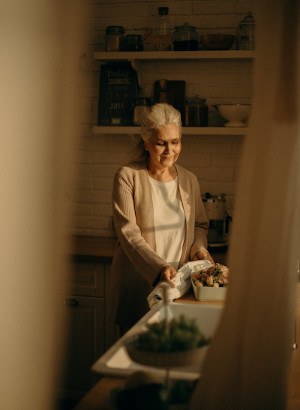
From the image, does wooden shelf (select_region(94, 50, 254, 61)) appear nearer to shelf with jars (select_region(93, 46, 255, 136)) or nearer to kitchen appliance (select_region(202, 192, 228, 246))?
shelf with jars (select_region(93, 46, 255, 136))

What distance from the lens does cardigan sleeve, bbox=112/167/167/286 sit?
8.34 ft

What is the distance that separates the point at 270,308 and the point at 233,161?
112 inches

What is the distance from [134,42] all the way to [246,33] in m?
0.67

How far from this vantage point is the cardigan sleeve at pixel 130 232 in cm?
254

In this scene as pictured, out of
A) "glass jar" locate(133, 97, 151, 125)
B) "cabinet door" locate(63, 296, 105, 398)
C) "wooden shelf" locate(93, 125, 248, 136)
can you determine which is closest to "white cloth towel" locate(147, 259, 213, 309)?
"cabinet door" locate(63, 296, 105, 398)

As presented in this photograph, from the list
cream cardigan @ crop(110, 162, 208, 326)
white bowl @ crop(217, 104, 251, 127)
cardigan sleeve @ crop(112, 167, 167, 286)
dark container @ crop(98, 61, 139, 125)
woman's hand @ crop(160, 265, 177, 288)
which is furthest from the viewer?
dark container @ crop(98, 61, 139, 125)

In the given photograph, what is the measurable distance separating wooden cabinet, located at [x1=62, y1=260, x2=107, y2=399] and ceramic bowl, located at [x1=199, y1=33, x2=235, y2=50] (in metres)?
1.43

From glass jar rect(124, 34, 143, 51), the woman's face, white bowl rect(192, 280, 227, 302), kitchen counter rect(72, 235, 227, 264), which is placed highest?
glass jar rect(124, 34, 143, 51)

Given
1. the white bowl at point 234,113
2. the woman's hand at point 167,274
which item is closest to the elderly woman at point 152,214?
the woman's hand at point 167,274

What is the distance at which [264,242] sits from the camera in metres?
1.13

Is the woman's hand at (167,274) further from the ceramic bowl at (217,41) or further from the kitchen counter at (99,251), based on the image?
the ceramic bowl at (217,41)

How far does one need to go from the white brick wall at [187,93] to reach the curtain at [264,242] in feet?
8.93

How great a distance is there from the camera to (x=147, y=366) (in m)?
1.18

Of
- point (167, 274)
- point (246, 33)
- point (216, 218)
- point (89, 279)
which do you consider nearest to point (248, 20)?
point (246, 33)
